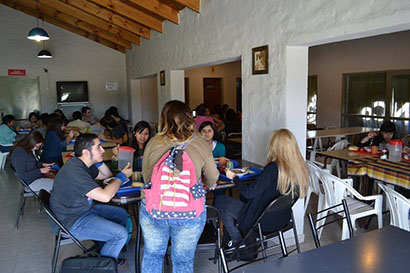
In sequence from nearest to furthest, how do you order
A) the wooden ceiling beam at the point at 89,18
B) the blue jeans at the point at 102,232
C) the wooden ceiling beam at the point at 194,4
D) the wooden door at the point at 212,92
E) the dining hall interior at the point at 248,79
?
the blue jeans at the point at 102,232 → the dining hall interior at the point at 248,79 → the wooden ceiling beam at the point at 194,4 → the wooden ceiling beam at the point at 89,18 → the wooden door at the point at 212,92

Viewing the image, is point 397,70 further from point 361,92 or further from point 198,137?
point 198,137

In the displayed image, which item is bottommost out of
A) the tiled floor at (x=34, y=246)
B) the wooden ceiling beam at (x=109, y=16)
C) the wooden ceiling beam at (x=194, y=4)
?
the tiled floor at (x=34, y=246)

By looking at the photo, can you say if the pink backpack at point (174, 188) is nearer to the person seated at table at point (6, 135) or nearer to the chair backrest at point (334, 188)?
the chair backrest at point (334, 188)

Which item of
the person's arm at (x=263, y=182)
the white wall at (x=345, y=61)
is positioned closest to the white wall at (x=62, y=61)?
the white wall at (x=345, y=61)

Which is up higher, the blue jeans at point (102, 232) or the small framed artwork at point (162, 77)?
the small framed artwork at point (162, 77)

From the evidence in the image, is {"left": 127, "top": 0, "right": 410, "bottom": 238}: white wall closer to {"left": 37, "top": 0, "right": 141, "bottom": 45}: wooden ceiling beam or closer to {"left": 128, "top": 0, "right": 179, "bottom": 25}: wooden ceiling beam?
{"left": 128, "top": 0, "right": 179, "bottom": 25}: wooden ceiling beam

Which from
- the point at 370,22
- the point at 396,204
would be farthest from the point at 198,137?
the point at 396,204

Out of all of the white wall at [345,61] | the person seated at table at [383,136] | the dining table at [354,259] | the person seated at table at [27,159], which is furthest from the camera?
the white wall at [345,61]

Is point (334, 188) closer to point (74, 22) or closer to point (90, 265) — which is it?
point (90, 265)

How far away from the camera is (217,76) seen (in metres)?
10.1

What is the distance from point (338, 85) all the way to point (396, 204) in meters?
5.47

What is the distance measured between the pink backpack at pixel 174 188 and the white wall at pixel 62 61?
781 cm

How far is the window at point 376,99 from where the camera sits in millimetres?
6199

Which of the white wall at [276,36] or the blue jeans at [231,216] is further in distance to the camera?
the blue jeans at [231,216]
